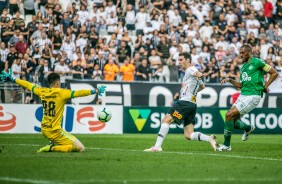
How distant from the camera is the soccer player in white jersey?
16.7 meters

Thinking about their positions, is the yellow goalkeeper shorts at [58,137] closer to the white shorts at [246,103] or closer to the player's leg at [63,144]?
the player's leg at [63,144]

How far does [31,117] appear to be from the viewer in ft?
86.4

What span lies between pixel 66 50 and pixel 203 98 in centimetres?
644

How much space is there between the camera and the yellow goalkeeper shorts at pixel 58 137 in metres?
15.5

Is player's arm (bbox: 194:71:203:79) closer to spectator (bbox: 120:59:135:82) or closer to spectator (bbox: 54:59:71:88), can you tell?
spectator (bbox: 54:59:71:88)

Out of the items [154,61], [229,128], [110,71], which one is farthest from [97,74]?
[229,128]

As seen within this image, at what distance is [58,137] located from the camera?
51.2ft

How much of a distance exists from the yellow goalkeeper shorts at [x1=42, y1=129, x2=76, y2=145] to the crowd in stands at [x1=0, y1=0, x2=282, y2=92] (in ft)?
43.2

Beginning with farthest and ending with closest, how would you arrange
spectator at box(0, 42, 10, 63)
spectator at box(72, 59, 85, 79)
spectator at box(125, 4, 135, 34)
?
spectator at box(125, 4, 135, 34) < spectator at box(72, 59, 85, 79) < spectator at box(0, 42, 10, 63)

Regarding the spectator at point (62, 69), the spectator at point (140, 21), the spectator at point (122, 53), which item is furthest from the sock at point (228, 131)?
the spectator at point (140, 21)

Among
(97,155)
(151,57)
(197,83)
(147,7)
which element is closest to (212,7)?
(147,7)

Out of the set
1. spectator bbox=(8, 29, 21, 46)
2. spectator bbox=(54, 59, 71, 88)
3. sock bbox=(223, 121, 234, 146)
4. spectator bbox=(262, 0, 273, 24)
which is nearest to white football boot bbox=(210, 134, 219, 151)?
sock bbox=(223, 121, 234, 146)

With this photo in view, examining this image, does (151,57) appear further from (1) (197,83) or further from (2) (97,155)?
(2) (97,155)

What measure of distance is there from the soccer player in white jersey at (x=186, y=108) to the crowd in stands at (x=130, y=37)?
12758 mm
